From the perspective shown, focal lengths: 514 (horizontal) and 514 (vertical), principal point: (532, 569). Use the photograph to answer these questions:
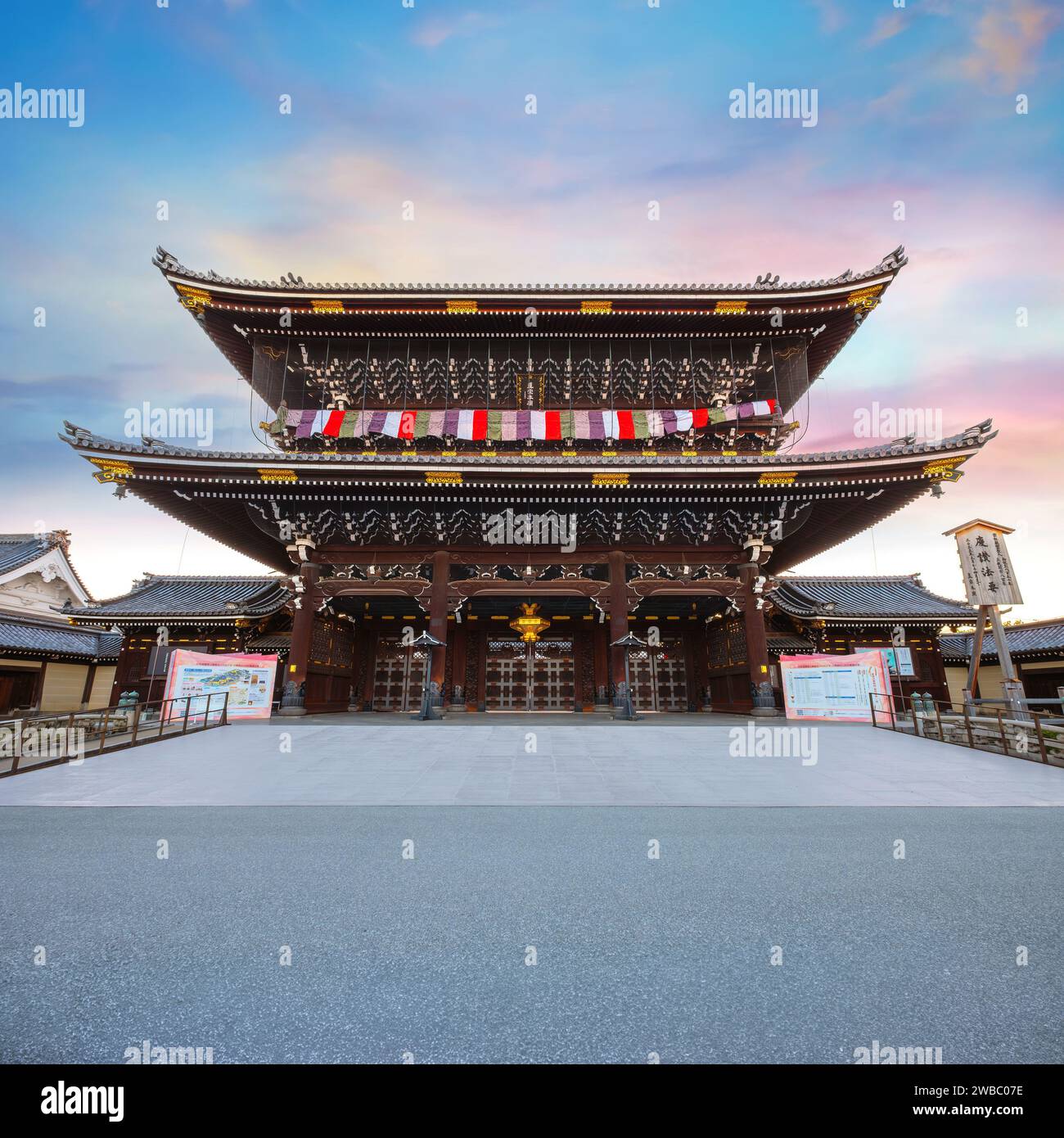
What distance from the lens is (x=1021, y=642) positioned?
841 inches

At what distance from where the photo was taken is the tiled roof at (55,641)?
65.9 feet

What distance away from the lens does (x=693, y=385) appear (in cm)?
1755

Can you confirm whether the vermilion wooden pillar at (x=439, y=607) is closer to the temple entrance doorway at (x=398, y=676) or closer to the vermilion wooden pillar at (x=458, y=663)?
the vermilion wooden pillar at (x=458, y=663)

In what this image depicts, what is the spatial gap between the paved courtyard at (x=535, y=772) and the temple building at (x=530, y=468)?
4603mm

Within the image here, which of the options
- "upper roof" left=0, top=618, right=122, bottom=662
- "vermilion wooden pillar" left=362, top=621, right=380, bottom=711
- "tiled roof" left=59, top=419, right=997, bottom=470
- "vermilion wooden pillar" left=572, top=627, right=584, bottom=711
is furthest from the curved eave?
"upper roof" left=0, top=618, right=122, bottom=662

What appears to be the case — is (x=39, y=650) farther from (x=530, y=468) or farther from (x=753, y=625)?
(x=753, y=625)

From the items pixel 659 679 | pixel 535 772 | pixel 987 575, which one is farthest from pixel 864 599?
pixel 535 772

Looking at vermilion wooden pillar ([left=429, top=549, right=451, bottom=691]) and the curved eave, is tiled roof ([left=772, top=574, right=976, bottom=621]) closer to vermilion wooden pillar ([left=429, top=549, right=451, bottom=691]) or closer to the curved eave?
the curved eave

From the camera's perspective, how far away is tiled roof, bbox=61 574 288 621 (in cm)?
1802

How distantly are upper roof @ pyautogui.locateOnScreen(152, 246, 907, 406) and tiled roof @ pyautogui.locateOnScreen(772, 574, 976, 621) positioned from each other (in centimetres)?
931

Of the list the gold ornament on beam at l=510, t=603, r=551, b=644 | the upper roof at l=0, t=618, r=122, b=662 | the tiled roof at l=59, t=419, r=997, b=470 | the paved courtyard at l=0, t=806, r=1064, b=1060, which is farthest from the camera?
the upper roof at l=0, t=618, r=122, b=662

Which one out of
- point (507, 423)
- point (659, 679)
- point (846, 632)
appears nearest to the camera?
point (507, 423)

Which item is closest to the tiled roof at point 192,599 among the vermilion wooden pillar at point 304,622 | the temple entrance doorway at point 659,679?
the vermilion wooden pillar at point 304,622

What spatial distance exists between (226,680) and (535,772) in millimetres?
12127
